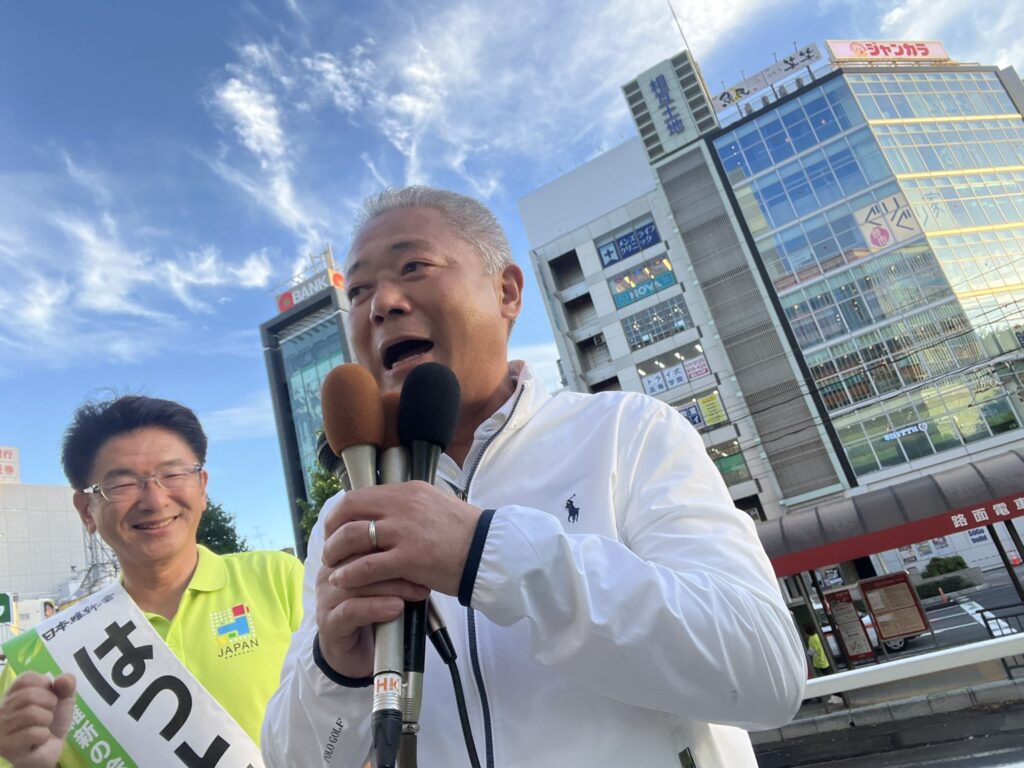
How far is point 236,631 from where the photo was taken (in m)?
2.37

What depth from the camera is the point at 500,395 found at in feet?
5.58

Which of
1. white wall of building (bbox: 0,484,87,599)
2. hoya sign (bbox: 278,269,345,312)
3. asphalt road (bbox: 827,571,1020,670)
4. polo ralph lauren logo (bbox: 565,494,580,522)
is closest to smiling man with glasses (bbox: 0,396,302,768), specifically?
polo ralph lauren logo (bbox: 565,494,580,522)

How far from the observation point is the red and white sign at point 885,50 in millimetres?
33438

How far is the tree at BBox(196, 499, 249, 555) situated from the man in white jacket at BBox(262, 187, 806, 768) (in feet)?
72.2

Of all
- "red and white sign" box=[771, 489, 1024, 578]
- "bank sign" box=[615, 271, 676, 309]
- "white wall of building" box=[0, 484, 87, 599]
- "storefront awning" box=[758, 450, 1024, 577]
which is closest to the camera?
"red and white sign" box=[771, 489, 1024, 578]

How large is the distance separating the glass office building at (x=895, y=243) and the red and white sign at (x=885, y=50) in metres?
1.81

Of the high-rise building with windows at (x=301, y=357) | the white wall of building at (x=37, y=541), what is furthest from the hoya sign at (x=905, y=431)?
the white wall of building at (x=37, y=541)

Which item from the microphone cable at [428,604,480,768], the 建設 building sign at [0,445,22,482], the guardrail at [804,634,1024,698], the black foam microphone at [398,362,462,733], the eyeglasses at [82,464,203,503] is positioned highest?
the 建設 building sign at [0,445,22,482]

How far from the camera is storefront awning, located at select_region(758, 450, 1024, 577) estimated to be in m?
13.6

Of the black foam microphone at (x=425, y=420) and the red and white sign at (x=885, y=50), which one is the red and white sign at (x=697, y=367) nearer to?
the red and white sign at (x=885, y=50)

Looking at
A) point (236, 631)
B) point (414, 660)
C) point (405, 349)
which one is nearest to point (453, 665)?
point (414, 660)

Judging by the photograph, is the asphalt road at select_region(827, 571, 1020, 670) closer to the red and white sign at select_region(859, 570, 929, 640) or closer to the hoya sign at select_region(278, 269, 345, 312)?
the red and white sign at select_region(859, 570, 929, 640)

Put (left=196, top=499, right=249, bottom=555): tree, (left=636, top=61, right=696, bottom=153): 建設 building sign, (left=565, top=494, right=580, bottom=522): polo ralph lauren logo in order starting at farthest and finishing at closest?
(left=636, top=61, right=696, bottom=153): 建設 building sign < (left=196, top=499, right=249, bottom=555): tree < (left=565, top=494, right=580, bottom=522): polo ralph lauren logo

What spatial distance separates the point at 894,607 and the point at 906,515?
231 cm
